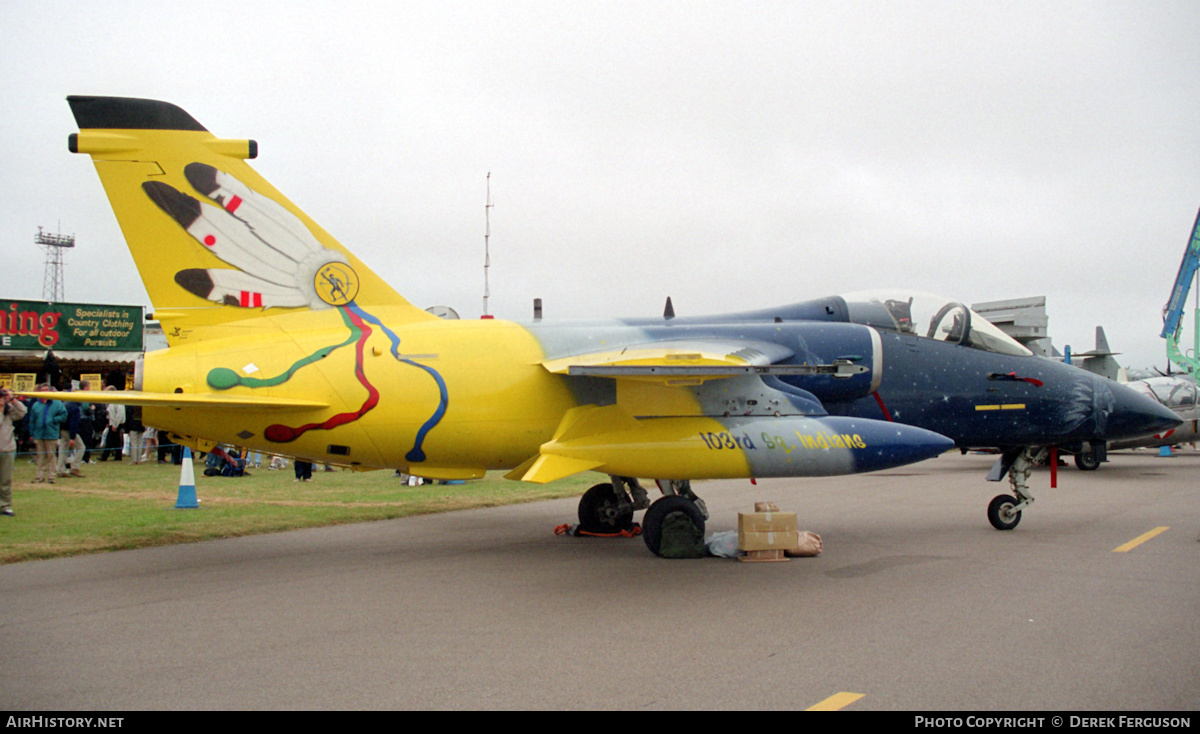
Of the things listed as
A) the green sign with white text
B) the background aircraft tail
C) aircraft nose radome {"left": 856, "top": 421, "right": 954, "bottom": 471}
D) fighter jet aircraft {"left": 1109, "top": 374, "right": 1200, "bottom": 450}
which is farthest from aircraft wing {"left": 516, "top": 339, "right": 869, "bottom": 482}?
the green sign with white text

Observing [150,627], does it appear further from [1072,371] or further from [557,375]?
[1072,371]

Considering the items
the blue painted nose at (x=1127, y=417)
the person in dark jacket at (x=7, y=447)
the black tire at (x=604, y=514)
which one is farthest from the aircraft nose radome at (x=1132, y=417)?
the person in dark jacket at (x=7, y=447)

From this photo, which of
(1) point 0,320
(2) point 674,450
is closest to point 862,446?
(2) point 674,450

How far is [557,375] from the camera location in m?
8.55

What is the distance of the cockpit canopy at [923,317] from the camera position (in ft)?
31.9

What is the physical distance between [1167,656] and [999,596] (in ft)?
5.46

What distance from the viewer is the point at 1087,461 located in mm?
20109

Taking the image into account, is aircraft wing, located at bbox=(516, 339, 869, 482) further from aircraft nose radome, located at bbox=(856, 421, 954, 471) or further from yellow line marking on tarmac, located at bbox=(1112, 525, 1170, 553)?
yellow line marking on tarmac, located at bbox=(1112, 525, 1170, 553)

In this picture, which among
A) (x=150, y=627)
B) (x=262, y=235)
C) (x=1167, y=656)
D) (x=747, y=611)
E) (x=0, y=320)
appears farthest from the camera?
(x=0, y=320)

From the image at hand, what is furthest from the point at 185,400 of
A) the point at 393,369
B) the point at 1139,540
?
the point at 1139,540

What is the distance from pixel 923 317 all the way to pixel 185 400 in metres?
8.39

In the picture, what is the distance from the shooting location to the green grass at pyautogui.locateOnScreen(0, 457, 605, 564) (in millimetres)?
9539

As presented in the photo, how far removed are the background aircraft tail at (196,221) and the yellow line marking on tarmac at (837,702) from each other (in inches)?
257

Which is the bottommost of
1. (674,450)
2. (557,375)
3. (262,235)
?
(674,450)
